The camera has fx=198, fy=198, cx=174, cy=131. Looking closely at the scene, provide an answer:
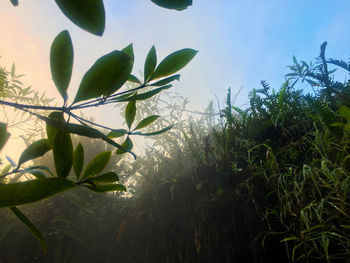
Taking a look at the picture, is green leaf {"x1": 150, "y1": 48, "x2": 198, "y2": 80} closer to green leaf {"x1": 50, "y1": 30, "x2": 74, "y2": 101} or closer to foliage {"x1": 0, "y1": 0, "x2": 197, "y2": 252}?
foliage {"x1": 0, "y1": 0, "x2": 197, "y2": 252}

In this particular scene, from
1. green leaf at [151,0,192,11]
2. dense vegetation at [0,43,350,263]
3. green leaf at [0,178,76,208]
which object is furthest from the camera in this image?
dense vegetation at [0,43,350,263]

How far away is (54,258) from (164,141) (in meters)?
2.07

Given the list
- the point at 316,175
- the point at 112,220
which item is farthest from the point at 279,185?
the point at 112,220

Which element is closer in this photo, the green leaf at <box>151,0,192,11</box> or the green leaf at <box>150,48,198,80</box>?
the green leaf at <box>151,0,192,11</box>

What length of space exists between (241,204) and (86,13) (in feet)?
Answer: 5.60

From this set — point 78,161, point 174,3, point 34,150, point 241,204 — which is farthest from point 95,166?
point 241,204

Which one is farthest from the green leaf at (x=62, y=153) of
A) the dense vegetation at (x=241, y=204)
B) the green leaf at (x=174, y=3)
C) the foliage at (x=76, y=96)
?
the dense vegetation at (x=241, y=204)

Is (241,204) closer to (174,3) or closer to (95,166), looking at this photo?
(95,166)

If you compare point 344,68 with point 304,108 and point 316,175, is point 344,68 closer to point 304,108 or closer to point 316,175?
point 304,108

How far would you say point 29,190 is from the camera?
261 mm

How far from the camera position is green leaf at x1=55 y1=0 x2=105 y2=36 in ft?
1.09

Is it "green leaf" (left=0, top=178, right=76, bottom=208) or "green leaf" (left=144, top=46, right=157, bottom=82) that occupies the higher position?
"green leaf" (left=144, top=46, right=157, bottom=82)

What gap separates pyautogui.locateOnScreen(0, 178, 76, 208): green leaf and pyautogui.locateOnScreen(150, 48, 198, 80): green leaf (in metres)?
0.35

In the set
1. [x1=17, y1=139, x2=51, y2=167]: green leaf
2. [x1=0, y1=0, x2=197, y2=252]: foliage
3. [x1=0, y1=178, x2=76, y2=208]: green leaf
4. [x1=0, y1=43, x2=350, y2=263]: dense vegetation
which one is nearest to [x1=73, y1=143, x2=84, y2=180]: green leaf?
[x1=0, y1=0, x2=197, y2=252]: foliage
